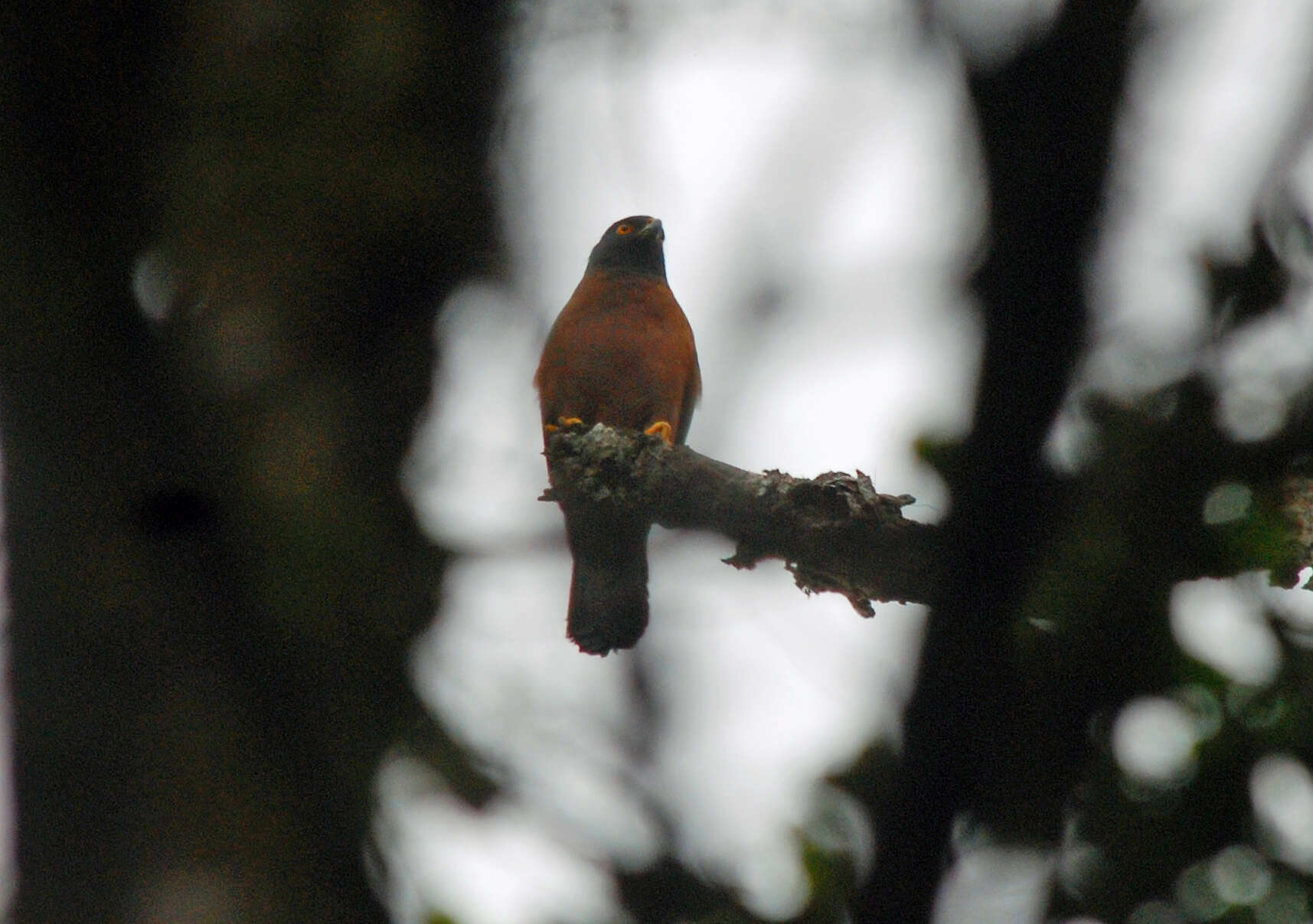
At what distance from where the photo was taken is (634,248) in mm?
6926

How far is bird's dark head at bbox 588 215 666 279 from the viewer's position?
268 inches

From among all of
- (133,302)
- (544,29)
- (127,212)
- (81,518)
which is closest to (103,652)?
(81,518)

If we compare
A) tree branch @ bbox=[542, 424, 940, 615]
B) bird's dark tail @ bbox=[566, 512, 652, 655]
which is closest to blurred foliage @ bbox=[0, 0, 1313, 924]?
tree branch @ bbox=[542, 424, 940, 615]

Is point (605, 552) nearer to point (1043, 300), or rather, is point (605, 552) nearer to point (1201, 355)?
point (1201, 355)

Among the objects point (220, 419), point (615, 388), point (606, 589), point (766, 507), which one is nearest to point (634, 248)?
point (615, 388)

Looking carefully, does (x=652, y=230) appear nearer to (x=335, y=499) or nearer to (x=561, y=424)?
(x=561, y=424)

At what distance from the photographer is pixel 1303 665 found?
1.81 meters

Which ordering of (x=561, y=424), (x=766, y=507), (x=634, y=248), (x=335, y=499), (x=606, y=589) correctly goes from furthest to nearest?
(x=634, y=248), (x=561, y=424), (x=606, y=589), (x=766, y=507), (x=335, y=499)

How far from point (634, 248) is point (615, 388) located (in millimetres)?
1575

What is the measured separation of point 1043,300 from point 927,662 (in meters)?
0.30

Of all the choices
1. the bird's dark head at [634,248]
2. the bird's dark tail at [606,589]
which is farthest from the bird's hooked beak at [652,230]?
the bird's dark tail at [606,589]

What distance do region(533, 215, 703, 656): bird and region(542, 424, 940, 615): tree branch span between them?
193 millimetres

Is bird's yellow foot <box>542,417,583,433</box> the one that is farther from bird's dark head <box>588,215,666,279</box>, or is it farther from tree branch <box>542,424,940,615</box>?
bird's dark head <box>588,215,666,279</box>

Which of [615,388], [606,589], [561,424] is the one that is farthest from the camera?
[615,388]
